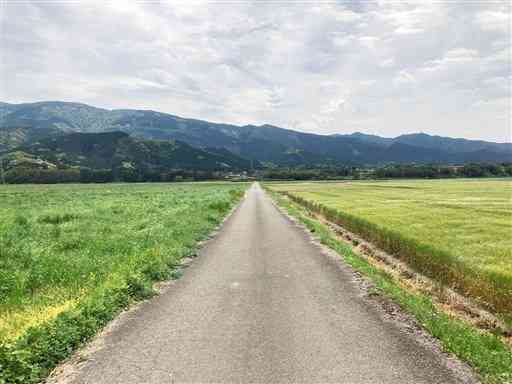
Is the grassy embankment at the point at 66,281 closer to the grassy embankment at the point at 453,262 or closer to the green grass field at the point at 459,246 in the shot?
the grassy embankment at the point at 453,262

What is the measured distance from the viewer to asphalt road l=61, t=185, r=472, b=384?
6082 mm

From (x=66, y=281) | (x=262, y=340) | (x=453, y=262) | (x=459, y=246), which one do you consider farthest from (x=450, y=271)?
(x=66, y=281)

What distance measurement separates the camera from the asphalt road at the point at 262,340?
6.08 metres

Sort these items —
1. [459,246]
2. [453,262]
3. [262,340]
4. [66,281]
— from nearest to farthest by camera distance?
1. [262,340]
2. [66,281]
3. [453,262]
4. [459,246]

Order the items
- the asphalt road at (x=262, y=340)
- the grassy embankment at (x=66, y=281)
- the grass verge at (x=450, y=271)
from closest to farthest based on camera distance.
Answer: the asphalt road at (x=262, y=340) < the grassy embankment at (x=66, y=281) < the grass verge at (x=450, y=271)

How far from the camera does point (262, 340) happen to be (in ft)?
24.2

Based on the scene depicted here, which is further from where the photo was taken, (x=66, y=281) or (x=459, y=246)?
(x=459, y=246)

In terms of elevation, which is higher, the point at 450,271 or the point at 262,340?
the point at 262,340

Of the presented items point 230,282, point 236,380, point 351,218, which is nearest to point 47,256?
point 230,282

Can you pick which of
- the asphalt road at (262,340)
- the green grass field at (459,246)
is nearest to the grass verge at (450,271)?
the green grass field at (459,246)

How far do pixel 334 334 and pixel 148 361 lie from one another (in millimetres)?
3809

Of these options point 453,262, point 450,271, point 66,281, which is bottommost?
point 450,271

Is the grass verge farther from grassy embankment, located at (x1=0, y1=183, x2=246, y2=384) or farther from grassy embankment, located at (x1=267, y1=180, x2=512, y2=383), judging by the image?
grassy embankment, located at (x1=0, y1=183, x2=246, y2=384)

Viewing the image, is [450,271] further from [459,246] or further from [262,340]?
[262,340]
